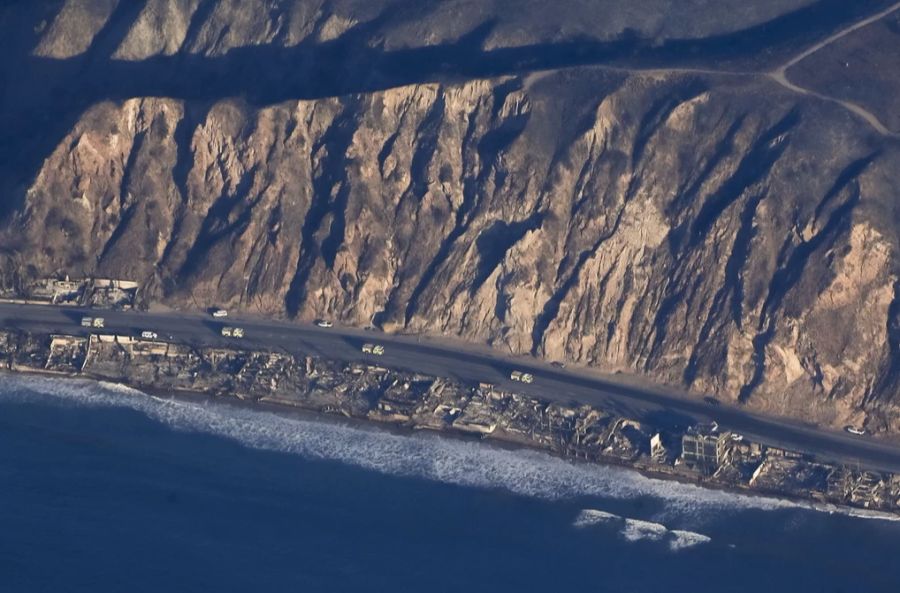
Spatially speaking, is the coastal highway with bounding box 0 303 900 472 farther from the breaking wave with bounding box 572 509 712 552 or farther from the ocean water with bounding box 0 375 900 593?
the breaking wave with bounding box 572 509 712 552

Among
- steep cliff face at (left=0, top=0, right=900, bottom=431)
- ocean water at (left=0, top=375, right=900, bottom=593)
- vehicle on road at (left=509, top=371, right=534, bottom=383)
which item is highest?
steep cliff face at (left=0, top=0, right=900, bottom=431)

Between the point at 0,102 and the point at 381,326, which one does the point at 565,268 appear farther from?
the point at 0,102

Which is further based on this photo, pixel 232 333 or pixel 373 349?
pixel 232 333

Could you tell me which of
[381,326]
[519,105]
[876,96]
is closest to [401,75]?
[519,105]

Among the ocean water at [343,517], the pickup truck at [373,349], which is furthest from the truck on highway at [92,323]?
the pickup truck at [373,349]

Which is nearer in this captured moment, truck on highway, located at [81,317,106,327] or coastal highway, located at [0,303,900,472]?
coastal highway, located at [0,303,900,472]

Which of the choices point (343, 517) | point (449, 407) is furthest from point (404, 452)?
point (343, 517)

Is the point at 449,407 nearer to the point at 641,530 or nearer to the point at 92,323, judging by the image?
the point at 641,530

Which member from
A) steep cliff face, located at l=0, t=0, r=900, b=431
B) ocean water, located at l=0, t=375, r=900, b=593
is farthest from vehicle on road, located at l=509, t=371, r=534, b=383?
ocean water, located at l=0, t=375, r=900, b=593
